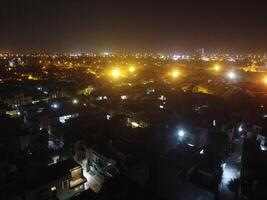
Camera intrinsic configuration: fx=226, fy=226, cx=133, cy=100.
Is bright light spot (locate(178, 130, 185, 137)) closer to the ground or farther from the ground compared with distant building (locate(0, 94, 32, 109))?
farther from the ground

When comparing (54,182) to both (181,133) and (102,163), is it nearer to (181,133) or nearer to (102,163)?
(102,163)

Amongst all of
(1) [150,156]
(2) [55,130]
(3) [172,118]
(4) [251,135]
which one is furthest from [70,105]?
(4) [251,135]

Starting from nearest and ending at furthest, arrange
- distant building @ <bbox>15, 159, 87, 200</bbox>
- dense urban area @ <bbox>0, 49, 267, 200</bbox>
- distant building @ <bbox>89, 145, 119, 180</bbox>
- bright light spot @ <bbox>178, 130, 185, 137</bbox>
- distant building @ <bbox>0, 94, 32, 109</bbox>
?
distant building @ <bbox>15, 159, 87, 200</bbox>, dense urban area @ <bbox>0, 49, 267, 200</bbox>, distant building @ <bbox>89, 145, 119, 180</bbox>, bright light spot @ <bbox>178, 130, 185, 137</bbox>, distant building @ <bbox>0, 94, 32, 109</bbox>

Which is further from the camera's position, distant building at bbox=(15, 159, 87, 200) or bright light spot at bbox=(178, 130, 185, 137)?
bright light spot at bbox=(178, 130, 185, 137)

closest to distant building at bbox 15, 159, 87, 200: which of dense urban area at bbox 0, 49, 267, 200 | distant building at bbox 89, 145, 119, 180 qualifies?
dense urban area at bbox 0, 49, 267, 200

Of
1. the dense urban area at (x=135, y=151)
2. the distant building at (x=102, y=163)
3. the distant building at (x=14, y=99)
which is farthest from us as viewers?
the distant building at (x=14, y=99)

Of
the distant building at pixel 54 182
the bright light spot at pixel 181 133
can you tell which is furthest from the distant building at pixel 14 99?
the bright light spot at pixel 181 133

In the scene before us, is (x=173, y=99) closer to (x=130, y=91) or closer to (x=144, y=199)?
(x=130, y=91)

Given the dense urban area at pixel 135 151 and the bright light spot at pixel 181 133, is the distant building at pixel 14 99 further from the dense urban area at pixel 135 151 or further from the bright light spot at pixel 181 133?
the bright light spot at pixel 181 133

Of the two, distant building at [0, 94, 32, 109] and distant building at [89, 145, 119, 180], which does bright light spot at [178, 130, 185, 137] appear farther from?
distant building at [0, 94, 32, 109]

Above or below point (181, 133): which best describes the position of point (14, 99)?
below

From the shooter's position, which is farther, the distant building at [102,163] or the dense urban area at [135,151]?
the distant building at [102,163]

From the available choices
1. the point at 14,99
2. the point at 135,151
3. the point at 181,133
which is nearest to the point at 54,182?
the point at 135,151
